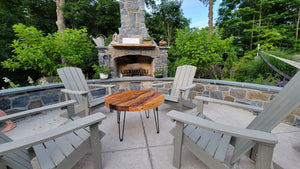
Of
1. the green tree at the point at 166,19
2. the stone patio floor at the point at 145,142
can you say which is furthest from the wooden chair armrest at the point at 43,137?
the green tree at the point at 166,19

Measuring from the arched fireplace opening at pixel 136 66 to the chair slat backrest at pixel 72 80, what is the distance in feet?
7.90

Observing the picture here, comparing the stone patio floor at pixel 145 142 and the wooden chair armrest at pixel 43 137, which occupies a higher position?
the wooden chair armrest at pixel 43 137

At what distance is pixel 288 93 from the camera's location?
682 millimetres

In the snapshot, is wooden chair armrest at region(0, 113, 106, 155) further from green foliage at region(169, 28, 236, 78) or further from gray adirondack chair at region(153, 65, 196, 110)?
green foliage at region(169, 28, 236, 78)

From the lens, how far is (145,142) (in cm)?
131

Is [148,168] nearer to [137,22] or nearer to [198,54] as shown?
[198,54]

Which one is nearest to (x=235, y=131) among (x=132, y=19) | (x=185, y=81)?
(x=185, y=81)

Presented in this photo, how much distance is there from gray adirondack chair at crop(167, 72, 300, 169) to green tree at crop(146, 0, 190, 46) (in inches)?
277

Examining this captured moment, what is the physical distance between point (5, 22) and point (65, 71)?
659 centimetres

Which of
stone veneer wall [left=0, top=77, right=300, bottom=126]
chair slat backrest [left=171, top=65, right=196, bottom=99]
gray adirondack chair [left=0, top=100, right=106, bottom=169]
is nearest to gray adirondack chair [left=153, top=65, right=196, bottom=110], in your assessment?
chair slat backrest [left=171, top=65, right=196, bottom=99]

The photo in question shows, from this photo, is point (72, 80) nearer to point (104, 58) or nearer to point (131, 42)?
point (104, 58)

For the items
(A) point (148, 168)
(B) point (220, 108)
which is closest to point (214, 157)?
(A) point (148, 168)

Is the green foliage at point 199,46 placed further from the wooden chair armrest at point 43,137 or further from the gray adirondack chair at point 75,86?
the wooden chair armrest at point 43,137

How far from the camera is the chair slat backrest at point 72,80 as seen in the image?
1703mm
